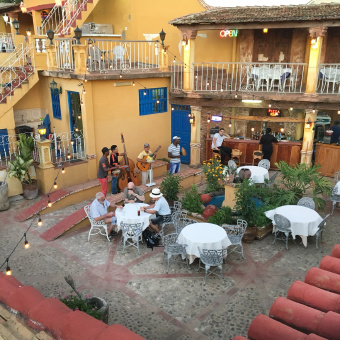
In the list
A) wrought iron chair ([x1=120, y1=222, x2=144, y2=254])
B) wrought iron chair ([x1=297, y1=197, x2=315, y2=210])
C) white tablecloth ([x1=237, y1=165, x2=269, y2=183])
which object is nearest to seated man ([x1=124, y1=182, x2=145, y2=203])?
wrought iron chair ([x1=120, y1=222, x2=144, y2=254])

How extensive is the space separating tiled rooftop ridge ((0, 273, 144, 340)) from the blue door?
40.9ft

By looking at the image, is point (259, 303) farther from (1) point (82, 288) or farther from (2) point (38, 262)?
(2) point (38, 262)

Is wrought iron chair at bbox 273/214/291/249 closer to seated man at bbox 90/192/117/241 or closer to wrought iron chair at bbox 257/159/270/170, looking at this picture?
seated man at bbox 90/192/117/241

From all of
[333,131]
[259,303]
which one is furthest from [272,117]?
[259,303]

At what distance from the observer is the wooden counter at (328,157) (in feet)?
48.4

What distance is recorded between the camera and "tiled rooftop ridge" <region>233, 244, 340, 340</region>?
5031mm

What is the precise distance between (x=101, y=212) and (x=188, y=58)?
7.93 meters

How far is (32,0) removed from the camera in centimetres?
1820

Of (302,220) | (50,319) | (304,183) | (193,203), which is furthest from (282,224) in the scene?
(50,319)

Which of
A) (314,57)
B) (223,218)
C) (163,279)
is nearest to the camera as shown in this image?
(163,279)

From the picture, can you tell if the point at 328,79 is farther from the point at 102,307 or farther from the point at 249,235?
the point at 102,307

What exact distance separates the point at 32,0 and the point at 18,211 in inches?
444

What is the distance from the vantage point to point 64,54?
576 inches

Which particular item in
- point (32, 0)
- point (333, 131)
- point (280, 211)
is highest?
point (32, 0)
